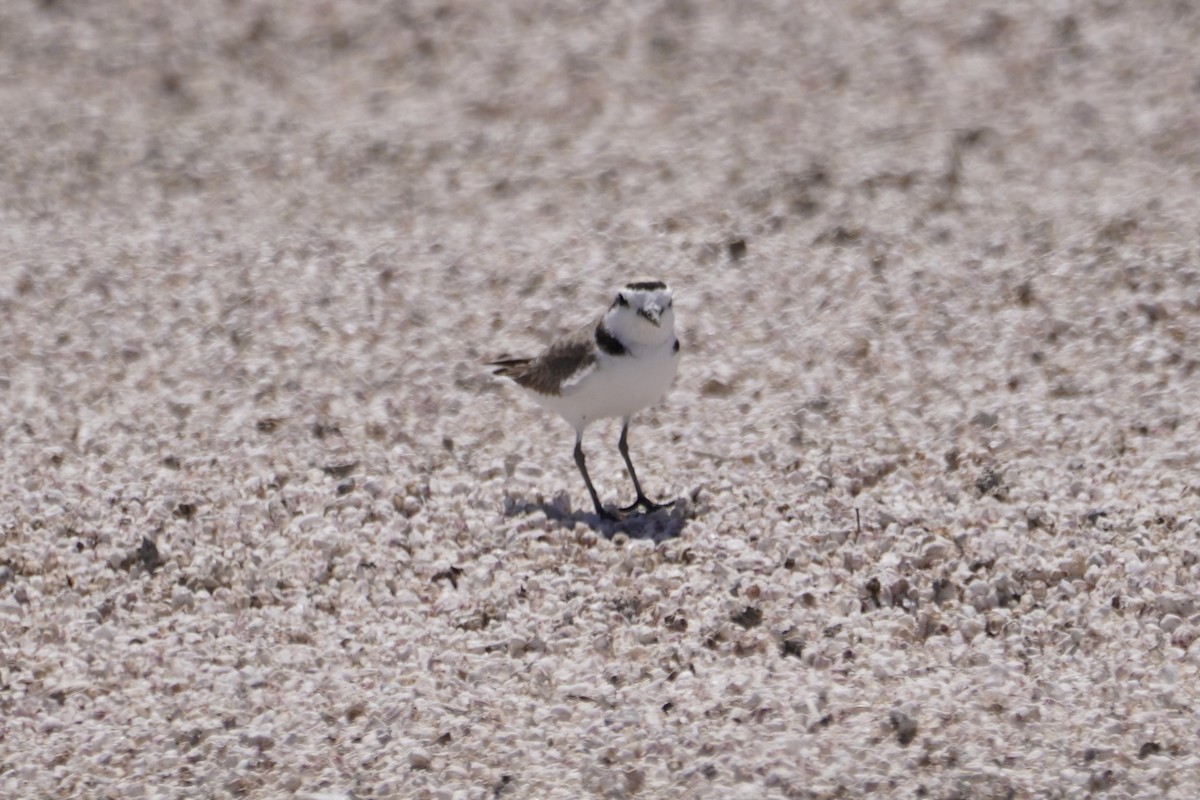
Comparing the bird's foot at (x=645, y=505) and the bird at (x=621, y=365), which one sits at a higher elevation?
the bird at (x=621, y=365)

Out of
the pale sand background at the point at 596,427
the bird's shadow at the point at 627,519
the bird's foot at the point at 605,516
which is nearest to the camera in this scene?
the pale sand background at the point at 596,427

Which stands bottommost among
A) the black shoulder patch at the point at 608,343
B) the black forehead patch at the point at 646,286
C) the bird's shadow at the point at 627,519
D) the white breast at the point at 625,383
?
the bird's shadow at the point at 627,519

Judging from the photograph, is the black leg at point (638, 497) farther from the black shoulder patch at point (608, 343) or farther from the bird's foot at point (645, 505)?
the black shoulder patch at point (608, 343)

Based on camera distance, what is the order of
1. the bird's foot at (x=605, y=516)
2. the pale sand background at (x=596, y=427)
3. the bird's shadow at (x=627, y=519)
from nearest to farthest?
the pale sand background at (x=596, y=427) < the bird's shadow at (x=627, y=519) < the bird's foot at (x=605, y=516)

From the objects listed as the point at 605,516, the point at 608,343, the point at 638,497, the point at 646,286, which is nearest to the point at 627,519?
the point at 605,516

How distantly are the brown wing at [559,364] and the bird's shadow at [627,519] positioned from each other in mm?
545

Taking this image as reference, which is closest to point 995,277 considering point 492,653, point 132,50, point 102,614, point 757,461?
point 757,461

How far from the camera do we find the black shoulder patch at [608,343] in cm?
779

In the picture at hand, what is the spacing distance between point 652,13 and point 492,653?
876cm

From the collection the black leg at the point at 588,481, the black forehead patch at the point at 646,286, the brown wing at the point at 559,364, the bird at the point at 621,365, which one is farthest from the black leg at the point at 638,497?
the black forehead patch at the point at 646,286

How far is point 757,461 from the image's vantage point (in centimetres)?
844

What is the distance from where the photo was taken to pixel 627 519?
7910 mm

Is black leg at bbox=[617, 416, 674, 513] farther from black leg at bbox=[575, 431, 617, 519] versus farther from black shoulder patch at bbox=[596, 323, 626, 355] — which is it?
black shoulder patch at bbox=[596, 323, 626, 355]

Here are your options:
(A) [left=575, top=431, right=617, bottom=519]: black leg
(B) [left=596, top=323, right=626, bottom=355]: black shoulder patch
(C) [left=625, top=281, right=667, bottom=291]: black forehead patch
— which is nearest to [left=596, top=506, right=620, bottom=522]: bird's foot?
(A) [left=575, top=431, right=617, bottom=519]: black leg
